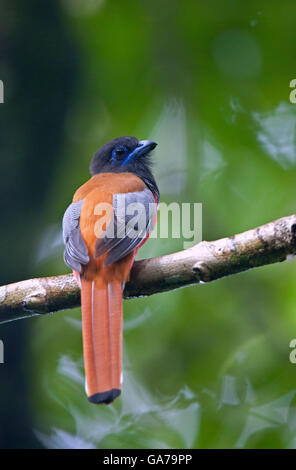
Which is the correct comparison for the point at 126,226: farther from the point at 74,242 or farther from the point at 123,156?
the point at 123,156

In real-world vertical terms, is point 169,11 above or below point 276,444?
above

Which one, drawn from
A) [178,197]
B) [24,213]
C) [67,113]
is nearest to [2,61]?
[67,113]

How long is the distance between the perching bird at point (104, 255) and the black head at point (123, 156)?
0.94 ft

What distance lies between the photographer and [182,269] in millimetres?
2043

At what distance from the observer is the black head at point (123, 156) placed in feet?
9.78

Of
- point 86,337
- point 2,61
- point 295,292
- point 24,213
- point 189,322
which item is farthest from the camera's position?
point 2,61

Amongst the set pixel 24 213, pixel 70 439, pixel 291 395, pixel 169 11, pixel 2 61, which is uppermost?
pixel 169 11

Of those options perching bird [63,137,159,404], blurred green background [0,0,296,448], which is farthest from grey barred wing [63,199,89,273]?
blurred green background [0,0,296,448]

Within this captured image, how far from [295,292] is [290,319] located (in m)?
0.12

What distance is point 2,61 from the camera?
3.17 metres

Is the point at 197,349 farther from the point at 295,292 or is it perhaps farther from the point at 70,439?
the point at 70,439

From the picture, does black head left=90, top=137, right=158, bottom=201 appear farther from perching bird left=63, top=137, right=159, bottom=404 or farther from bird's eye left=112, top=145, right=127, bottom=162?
perching bird left=63, top=137, right=159, bottom=404

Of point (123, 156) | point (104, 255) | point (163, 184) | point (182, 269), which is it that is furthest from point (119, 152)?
point (182, 269)

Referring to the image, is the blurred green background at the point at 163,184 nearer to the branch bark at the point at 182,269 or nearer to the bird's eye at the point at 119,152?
the bird's eye at the point at 119,152
